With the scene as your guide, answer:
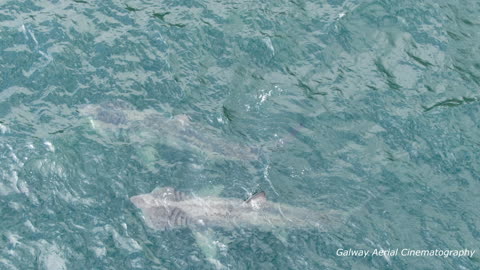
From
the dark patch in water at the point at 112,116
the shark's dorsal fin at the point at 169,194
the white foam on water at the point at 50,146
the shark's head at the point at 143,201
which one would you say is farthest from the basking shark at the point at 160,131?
the shark's head at the point at 143,201

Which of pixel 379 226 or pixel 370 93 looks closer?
pixel 379 226

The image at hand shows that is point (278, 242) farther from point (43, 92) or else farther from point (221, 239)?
point (43, 92)

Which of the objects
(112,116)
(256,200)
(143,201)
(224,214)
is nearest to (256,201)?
(256,200)

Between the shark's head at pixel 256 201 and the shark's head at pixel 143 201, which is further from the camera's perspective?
the shark's head at pixel 256 201

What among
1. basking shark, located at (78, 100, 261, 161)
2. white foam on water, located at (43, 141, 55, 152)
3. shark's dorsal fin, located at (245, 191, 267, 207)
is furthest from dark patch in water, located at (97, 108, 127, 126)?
shark's dorsal fin, located at (245, 191, 267, 207)

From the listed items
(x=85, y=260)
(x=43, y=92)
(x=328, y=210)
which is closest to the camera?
A: (x=85, y=260)

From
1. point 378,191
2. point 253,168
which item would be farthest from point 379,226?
point 253,168

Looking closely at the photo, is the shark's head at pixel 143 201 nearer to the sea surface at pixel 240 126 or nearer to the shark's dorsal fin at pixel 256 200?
the sea surface at pixel 240 126

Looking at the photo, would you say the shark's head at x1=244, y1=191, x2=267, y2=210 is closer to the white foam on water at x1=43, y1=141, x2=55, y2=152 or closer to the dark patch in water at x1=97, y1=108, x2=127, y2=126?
the dark patch in water at x1=97, y1=108, x2=127, y2=126
